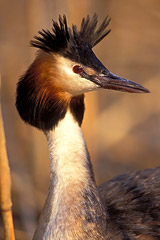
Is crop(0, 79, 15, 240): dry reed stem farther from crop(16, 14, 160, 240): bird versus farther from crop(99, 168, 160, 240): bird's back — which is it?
crop(99, 168, 160, 240): bird's back

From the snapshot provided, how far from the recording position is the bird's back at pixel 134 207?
8.06 feet

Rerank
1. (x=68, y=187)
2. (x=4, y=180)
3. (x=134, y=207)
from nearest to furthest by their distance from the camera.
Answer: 1. (x=4, y=180)
2. (x=68, y=187)
3. (x=134, y=207)

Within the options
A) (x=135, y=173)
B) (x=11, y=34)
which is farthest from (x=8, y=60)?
(x=135, y=173)

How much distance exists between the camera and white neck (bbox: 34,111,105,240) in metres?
2.40

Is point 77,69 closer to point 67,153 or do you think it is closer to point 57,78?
point 57,78

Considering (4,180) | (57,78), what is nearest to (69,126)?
(57,78)

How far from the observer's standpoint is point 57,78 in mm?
2473

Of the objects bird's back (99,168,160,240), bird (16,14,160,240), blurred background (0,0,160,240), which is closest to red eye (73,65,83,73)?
bird (16,14,160,240)

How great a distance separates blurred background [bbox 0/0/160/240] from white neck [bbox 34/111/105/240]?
1.42 m

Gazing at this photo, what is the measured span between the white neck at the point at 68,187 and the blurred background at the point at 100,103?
1.42 meters

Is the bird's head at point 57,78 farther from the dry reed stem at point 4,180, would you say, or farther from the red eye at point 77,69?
the dry reed stem at point 4,180

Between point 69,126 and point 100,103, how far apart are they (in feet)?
12.5

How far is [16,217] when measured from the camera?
4.19 meters

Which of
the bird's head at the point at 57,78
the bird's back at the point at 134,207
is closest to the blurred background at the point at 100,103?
the bird's back at the point at 134,207
